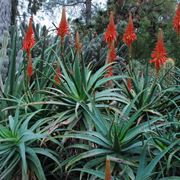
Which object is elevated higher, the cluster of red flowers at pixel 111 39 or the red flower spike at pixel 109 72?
the cluster of red flowers at pixel 111 39

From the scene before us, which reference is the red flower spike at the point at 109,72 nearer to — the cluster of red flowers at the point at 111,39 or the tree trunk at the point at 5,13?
the cluster of red flowers at the point at 111,39

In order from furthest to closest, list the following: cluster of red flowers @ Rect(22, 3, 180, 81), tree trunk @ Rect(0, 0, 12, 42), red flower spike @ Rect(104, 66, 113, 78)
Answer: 1. tree trunk @ Rect(0, 0, 12, 42)
2. red flower spike @ Rect(104, 66, 113, 78)
3. cluster of red flowers @ Rect(22, 3, 180, 81)

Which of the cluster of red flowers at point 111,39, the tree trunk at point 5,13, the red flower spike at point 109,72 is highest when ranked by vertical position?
the tree trunk at point 5,13

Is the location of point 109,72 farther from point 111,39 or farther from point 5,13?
point 5,13

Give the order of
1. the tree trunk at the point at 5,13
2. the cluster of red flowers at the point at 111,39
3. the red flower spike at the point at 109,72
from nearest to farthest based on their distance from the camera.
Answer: the cluster of red flowers at the point at 111,39 < the red flower spike at the point at 109,72 < the tree trunk at the point at 5,13

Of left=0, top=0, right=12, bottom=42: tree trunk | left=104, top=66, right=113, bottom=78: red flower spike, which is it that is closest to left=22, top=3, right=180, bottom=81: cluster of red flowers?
left=104, top=66, right=113, bottom=78: red flower spike

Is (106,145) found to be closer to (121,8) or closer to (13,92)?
(13,92)

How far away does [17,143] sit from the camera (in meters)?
Result: 2.99

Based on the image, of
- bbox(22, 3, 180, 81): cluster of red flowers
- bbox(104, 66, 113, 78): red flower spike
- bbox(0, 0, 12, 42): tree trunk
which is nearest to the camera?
bbox(22, 3, 180, 81): cluster of red flowers

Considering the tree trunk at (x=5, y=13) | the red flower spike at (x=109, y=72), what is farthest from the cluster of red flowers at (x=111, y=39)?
the tree trunk at (x=5, y=13)

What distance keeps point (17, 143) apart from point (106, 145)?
63 cm

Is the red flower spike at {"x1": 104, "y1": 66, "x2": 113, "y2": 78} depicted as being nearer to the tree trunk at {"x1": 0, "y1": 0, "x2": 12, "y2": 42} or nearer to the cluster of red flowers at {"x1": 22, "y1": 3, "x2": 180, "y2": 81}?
the cluster of red flowers at {"x1": 22, "y1": 3, "x2": 180, "y2": 81}

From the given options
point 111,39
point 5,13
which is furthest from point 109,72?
point 5,13

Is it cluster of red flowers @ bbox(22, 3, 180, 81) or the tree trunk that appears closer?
cluster of red flowers @ bbox(22, 3, 180, 81)
